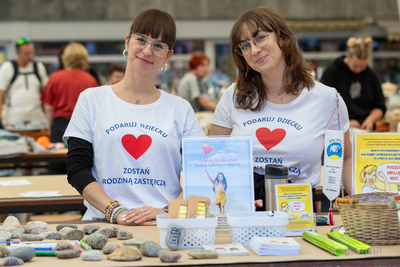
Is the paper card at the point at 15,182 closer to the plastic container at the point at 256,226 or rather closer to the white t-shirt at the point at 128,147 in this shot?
the white t-shirt at the point at 128,147

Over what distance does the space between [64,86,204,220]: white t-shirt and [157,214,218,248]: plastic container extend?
543 mm

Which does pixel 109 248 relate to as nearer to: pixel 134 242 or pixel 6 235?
pixel 134 242

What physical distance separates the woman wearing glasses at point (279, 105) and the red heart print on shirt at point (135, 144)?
0.39m

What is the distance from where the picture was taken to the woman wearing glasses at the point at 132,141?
5.97 ft

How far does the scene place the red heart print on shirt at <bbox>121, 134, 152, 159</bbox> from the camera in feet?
6.00

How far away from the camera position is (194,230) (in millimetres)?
1298

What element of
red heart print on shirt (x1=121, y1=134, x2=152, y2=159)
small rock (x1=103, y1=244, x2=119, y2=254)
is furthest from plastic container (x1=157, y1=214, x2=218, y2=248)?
red heart print on shirt (x1=121, y1=134, x2=152, y2=159)

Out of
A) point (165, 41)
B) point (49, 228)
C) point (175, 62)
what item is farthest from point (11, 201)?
point (175, 62)

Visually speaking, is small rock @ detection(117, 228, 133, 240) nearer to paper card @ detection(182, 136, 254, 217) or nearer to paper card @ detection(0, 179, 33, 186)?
paper card @ detection(182, 136, 254, 217)

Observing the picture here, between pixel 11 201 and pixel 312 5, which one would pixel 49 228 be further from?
pixel 312 5

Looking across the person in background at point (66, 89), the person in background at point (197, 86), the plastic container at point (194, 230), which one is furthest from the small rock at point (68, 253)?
the person in background at point (197, 86)

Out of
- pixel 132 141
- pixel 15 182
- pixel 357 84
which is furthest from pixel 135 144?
pixel 357 84

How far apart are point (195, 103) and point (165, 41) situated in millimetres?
3690

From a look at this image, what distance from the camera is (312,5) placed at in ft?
34.9
